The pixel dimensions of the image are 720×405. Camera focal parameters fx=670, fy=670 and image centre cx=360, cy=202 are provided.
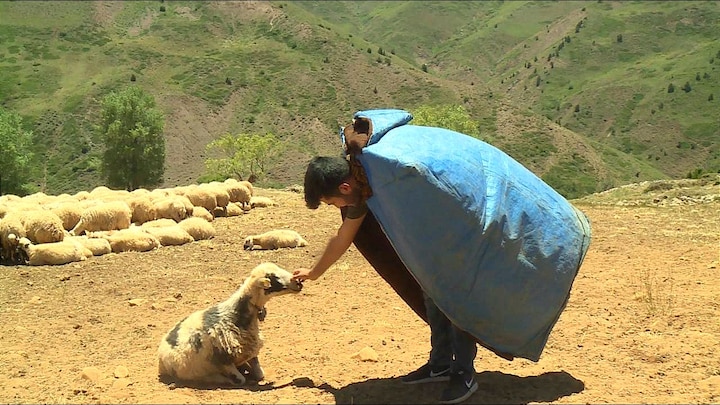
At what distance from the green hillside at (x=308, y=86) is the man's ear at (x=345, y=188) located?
51469 millimetres

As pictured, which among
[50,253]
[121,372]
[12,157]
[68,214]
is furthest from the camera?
[12,157]

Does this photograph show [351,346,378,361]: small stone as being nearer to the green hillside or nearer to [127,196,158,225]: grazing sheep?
[127,196,158,225]: grazing sheep

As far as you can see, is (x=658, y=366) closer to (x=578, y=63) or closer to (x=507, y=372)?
(x=507, y=372)

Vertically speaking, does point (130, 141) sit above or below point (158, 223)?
below

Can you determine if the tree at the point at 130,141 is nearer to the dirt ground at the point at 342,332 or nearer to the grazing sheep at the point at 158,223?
the grazing sheep at the point at 158,223

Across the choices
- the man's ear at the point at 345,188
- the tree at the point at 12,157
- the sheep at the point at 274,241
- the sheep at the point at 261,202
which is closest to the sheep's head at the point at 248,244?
the sheep at the point at 274,241

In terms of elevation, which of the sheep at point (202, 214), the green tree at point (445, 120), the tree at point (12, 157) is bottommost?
the tree at point (12, 157)

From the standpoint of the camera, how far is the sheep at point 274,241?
37.2 feet

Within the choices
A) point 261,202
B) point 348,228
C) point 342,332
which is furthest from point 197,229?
point 348,228

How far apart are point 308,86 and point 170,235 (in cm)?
6457

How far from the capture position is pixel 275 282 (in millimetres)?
5055

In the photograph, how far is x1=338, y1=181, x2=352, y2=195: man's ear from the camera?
13.9 feet

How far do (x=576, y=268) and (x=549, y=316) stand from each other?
36cm

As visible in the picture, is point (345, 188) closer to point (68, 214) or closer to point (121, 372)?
point (121, 372)
